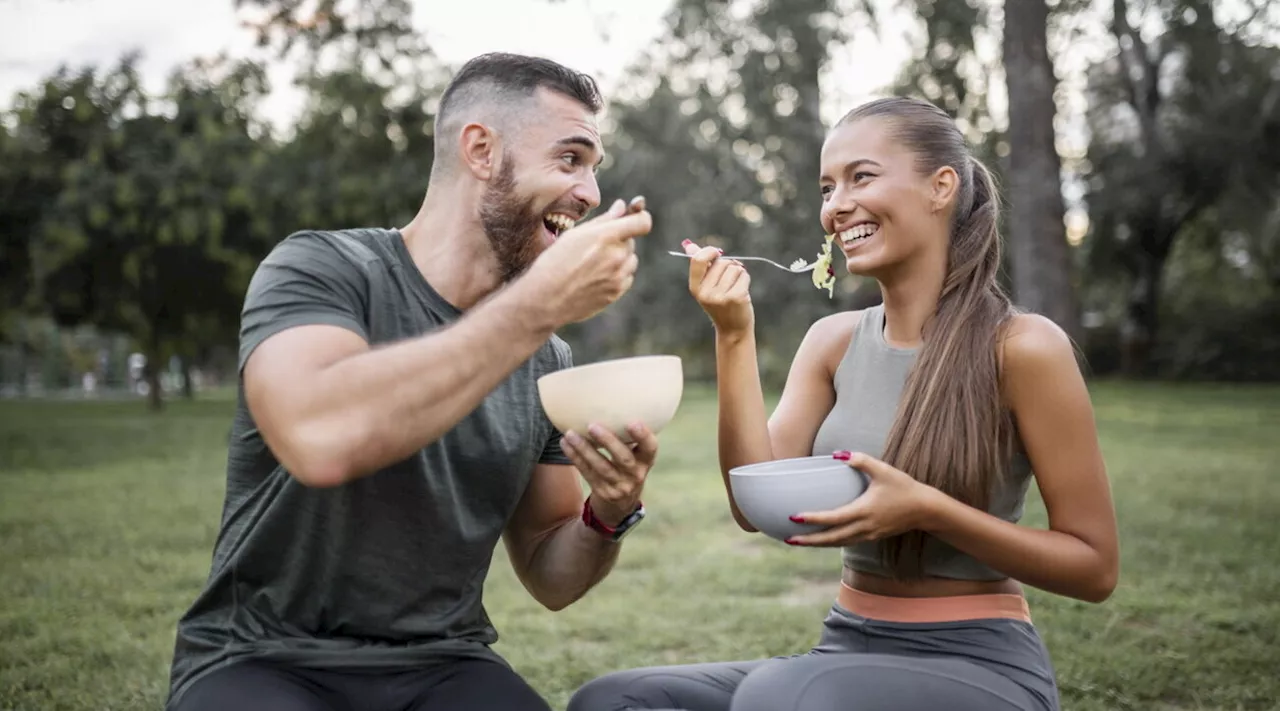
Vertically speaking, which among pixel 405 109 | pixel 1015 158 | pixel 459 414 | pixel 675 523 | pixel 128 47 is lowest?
pixel 675 523

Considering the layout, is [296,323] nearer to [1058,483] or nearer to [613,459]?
[613,459]

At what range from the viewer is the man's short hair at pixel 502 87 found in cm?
245

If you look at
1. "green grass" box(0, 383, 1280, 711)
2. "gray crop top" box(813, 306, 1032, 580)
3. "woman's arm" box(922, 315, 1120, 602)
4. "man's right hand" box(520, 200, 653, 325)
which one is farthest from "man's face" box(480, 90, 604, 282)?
"green grass" box(0, 383, 1280, 711)

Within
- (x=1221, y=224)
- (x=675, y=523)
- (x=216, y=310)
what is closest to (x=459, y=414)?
(x=675, y=523)

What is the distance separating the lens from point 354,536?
2.16 metres

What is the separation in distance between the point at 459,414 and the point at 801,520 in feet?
2.00

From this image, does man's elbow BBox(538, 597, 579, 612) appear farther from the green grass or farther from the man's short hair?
the green grass

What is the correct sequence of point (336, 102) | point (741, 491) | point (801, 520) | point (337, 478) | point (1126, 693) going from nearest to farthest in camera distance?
point (337, 478) → point (801, 520) → point (741, 491) → point (1126, 693) → point (336, 102)

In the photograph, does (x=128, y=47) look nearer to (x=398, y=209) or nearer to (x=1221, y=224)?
(x=398, y=209)

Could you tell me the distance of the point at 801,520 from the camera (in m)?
1.94

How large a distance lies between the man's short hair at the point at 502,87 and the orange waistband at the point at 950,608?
4.13 ft

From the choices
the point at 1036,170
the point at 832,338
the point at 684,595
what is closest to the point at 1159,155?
the point at 1036,170

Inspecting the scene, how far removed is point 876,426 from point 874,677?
606 millimetres

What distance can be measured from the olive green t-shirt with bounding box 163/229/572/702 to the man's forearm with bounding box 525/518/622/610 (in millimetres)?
228
